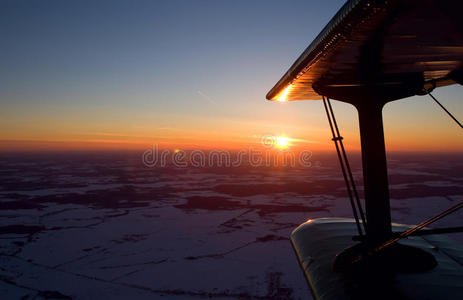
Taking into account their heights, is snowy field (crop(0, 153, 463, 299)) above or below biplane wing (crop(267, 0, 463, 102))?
below

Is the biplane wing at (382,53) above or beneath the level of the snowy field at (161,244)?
above

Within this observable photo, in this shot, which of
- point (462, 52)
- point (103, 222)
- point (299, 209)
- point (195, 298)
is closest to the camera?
point (462, 52)

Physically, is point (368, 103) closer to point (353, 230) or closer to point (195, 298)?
point (353, 230)

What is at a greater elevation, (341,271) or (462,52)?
(462,52)

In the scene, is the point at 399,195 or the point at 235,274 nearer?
the point at 235,274

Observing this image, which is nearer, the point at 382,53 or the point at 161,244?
the point at 382,53

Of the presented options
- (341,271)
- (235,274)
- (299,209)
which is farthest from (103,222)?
(341,271)

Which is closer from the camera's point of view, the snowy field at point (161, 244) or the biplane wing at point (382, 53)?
the biplane wing at point (382, 53)

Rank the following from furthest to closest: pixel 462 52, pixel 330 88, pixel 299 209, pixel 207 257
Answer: pixel 299 209, pixel 207 257, pixel 330 88, pixel 462 52

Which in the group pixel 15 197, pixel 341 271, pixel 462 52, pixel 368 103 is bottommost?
pixel 15 197

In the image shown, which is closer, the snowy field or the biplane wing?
the biplane wing

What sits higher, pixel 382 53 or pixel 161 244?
pixel 382 53
